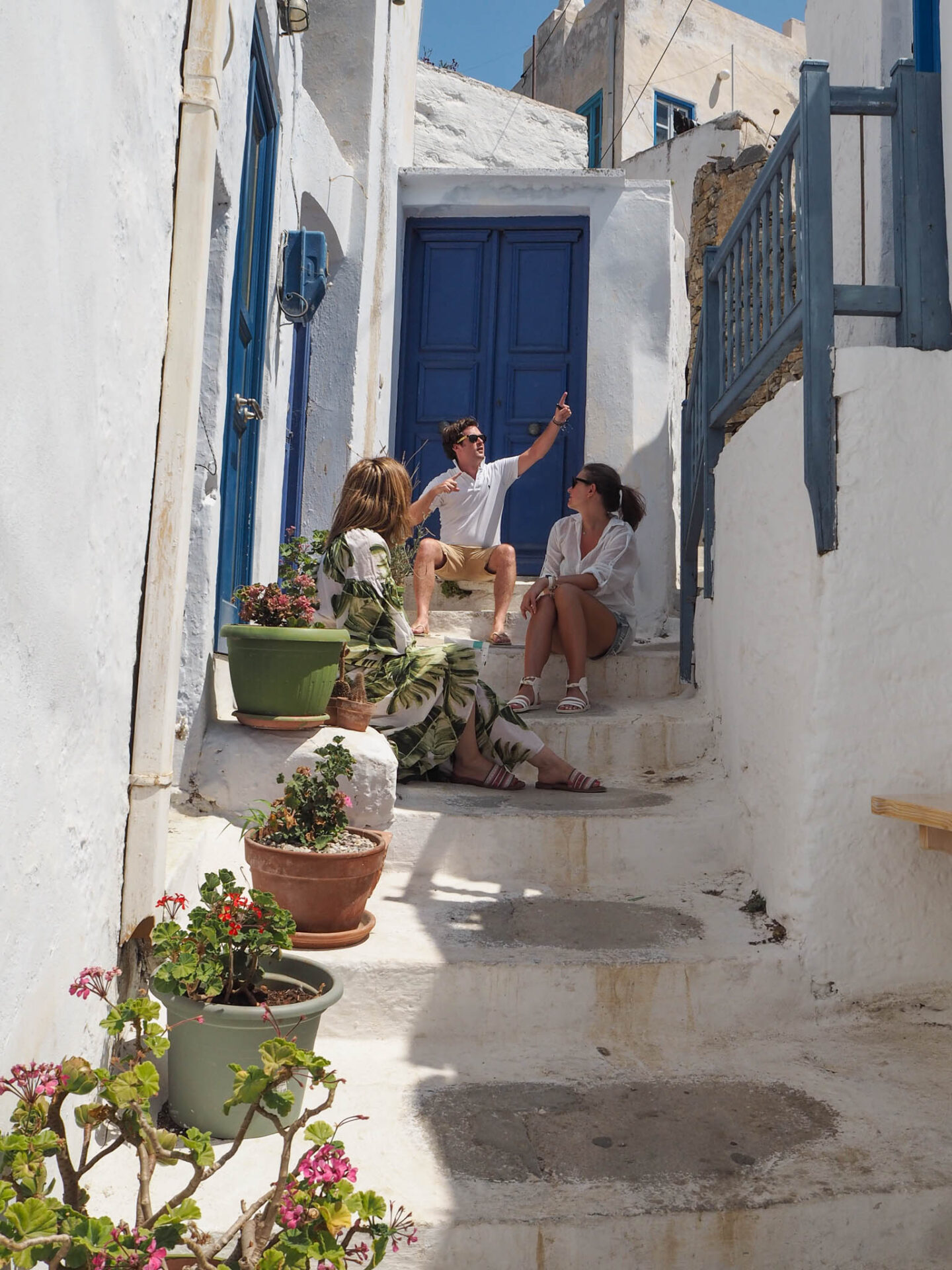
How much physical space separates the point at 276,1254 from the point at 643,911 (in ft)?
7.42

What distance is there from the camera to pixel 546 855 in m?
3.84

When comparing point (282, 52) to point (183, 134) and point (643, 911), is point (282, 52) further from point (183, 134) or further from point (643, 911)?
point (643, 911)

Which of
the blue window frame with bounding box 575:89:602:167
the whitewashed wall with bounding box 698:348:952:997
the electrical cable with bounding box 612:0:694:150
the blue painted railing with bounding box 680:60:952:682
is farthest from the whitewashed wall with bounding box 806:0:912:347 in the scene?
the blue window frame with bounding box 575:89:602:167

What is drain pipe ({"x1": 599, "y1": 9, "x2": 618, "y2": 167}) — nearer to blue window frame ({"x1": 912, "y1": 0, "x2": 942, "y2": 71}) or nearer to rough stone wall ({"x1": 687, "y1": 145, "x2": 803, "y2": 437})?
rough stone wall ({"x1": 687, "y1": 145, "x2": 803, "y2": 437})

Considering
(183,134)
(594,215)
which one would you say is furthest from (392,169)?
(183,134)

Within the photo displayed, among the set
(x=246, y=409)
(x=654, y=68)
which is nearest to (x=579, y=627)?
(x=246, y=409)

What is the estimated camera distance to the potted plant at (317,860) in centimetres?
301

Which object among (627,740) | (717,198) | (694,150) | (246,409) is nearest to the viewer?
(246,409)

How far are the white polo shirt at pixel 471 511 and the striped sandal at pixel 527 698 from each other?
1396 millimetres

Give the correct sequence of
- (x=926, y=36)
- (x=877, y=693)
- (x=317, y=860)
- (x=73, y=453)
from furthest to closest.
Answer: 1. (x=926, y=36)
2. (x=877, y=693)
3. (x=317, y=860)
4. (x=73, y=453)

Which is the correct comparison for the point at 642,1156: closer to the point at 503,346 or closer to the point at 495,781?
the point at 495,781

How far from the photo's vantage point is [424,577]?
5.95 m

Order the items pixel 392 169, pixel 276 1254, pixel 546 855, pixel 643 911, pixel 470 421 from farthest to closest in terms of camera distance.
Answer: pixel 392 169, pixel 470 421, pixel 546 855, pixel 643 911, pixel 276 1254

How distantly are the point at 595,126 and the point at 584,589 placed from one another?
1249 centimetres
